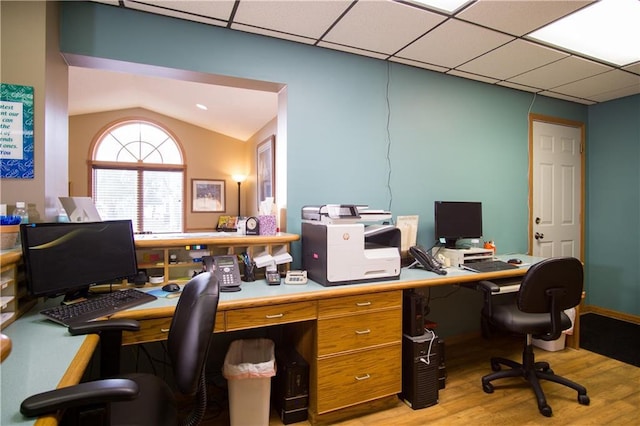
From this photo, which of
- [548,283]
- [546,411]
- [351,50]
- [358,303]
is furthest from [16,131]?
[546,411]

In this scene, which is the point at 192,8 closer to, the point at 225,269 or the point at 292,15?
the point at 292,15

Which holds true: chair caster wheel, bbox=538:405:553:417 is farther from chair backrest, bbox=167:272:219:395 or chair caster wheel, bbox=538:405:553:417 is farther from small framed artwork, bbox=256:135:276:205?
small framed artwork, bbox=256:135:276:205

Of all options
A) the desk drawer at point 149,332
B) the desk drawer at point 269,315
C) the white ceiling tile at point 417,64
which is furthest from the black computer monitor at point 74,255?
the white ceiling tile at point 417,64

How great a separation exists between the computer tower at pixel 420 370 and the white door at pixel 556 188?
212cm

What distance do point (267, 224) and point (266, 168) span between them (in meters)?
3.35

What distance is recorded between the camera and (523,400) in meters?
2.22

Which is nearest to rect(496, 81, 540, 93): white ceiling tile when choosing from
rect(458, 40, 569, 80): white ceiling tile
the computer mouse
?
rect(458, 40, 569, 80): white ceiling tile

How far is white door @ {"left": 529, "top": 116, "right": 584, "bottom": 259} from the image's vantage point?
3.57m

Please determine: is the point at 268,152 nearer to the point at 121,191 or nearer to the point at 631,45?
→ the point at 121,191

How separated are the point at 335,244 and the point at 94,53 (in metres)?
1.84

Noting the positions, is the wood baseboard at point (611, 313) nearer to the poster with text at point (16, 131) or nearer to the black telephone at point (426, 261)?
the black telephone at point (426, 261)

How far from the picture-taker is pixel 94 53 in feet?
6.50

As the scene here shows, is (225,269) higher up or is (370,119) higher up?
(370,119)

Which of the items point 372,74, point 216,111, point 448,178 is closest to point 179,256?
point 372,74
